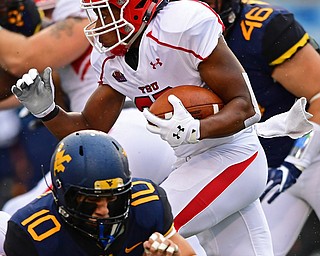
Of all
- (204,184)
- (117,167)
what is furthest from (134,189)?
(204,184)

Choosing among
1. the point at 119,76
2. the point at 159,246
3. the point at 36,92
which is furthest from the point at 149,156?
the point at 159,246

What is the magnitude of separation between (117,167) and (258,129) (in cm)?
116

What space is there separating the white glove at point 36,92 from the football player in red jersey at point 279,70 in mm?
1092

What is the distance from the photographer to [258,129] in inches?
176

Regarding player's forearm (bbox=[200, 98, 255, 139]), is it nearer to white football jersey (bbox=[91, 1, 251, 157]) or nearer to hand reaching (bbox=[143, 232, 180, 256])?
white football jersey (bbox=[91, 1, 251, 157])

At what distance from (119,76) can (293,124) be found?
706mm

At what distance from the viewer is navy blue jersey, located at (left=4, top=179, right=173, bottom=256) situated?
11.4ft

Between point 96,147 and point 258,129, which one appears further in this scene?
point 258,129

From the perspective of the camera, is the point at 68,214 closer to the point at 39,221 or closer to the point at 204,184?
the point at 39,221

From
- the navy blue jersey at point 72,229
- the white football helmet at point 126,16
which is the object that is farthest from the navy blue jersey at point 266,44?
the navy blue jersey at point 72,229

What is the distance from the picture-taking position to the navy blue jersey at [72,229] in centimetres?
347

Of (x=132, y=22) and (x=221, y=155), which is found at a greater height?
(x=132, y=22)

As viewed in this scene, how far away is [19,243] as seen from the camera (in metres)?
3.47

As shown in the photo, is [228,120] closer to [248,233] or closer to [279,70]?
[248,233]
